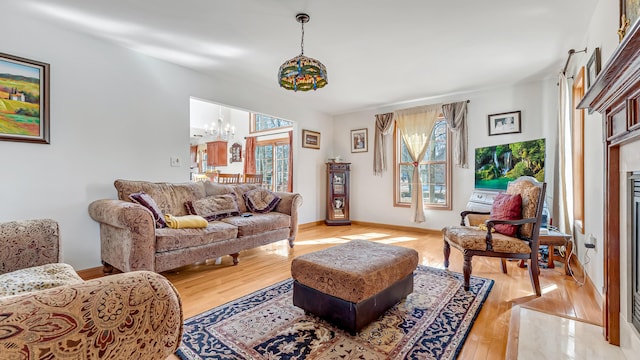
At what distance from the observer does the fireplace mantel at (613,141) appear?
131 cm

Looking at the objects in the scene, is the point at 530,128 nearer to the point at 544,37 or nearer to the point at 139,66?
the point at 544,37

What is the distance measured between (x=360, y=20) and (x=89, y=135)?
2.92m

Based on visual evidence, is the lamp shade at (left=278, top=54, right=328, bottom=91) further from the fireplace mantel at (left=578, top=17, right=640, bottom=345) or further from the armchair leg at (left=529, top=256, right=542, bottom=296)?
the armchair leg at (left=529, top=256, right=542, bottom=296)

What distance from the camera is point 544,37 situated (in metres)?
2.86

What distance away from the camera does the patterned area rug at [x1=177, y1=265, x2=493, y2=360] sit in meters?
1.60

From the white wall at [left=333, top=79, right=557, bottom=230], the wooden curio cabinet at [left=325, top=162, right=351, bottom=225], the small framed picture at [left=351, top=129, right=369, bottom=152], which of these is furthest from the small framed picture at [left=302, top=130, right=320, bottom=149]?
the small framed picture at [left=351, top=129, right=369, bottom=152]

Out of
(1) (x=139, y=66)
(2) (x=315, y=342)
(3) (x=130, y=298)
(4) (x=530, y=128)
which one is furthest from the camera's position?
(4) (x=530, y=128)

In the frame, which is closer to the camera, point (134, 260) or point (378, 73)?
point (134, 260)

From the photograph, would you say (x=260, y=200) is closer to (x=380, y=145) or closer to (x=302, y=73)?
(x=302, y=73)

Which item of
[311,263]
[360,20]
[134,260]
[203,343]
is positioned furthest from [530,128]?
[134,260]

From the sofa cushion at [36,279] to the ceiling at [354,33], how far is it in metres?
2.07

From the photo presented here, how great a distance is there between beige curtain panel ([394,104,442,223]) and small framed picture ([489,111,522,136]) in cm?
85

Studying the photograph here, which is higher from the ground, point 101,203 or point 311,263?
point 101,203

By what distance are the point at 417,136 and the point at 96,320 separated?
5.07 metres
